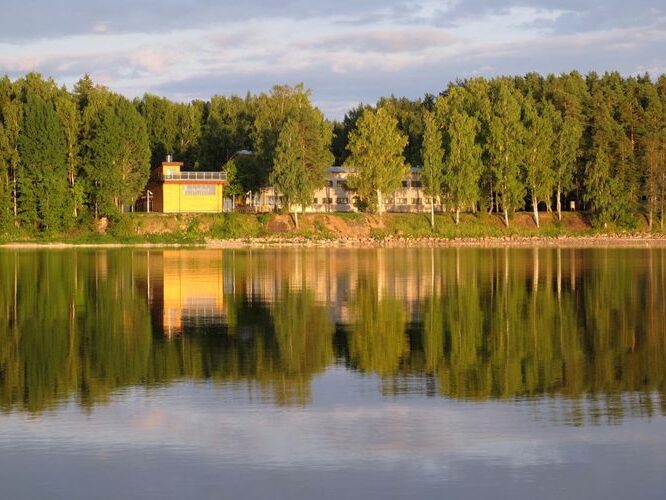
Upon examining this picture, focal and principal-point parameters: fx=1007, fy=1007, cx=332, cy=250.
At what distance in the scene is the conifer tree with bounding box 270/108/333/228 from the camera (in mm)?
89500

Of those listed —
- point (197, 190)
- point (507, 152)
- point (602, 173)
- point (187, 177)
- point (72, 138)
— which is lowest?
point (197, 190)

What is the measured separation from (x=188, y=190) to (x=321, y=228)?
12998mm

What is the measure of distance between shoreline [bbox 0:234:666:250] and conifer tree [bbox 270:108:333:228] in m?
4.22

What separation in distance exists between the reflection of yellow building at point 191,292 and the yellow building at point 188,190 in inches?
1285

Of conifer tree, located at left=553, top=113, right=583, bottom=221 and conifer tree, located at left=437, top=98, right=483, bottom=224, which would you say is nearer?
conifer tree, located at left=437, top=98, right=483, bottom=224

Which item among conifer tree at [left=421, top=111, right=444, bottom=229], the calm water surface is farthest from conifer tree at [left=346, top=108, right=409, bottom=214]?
the calm water surface

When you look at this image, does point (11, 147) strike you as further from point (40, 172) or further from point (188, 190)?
point (188, 190)

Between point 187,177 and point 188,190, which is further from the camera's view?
point 188,190

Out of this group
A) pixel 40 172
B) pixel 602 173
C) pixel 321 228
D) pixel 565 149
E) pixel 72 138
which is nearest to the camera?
pixel 40 172

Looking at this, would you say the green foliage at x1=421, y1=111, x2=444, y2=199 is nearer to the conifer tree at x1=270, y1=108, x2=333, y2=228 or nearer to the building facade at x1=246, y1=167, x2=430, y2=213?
the conifer tree at x1=270, y1=108, x2=333, y2=228

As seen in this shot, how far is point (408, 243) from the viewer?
90.0 metres

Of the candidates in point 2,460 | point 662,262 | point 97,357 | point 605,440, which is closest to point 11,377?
point 97,357

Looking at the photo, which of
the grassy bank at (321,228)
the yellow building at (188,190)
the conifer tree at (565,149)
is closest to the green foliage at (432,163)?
the grassy bank at (321,228)

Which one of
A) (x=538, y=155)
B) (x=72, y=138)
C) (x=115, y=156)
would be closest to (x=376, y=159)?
(x=538, y=155)
